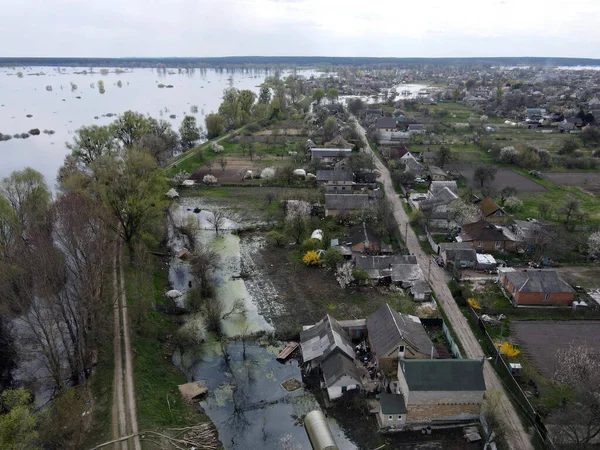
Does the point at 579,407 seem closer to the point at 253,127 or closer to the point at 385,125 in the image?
the point at 385,125

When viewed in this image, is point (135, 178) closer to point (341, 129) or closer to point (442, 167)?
point (442, 167)

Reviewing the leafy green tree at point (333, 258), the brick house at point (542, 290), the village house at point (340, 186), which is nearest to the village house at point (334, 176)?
the village house at point (340, 186)

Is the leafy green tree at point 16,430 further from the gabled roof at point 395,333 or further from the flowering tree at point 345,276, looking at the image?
the flowering tree at point 345,276

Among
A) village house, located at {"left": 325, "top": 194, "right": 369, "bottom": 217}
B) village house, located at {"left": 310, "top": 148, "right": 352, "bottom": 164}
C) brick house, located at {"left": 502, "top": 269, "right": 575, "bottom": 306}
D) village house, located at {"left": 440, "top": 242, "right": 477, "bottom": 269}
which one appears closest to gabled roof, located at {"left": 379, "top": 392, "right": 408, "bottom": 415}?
brick house, located at {"left": 502, "top": 269, "right": 575, "bottom": 306}

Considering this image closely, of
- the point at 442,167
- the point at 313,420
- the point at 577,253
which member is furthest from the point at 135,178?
the point at 442,167

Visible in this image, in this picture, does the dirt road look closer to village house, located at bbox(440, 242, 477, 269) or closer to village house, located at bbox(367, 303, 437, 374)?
village house, located at bbox(367, 303, 437, 374)
